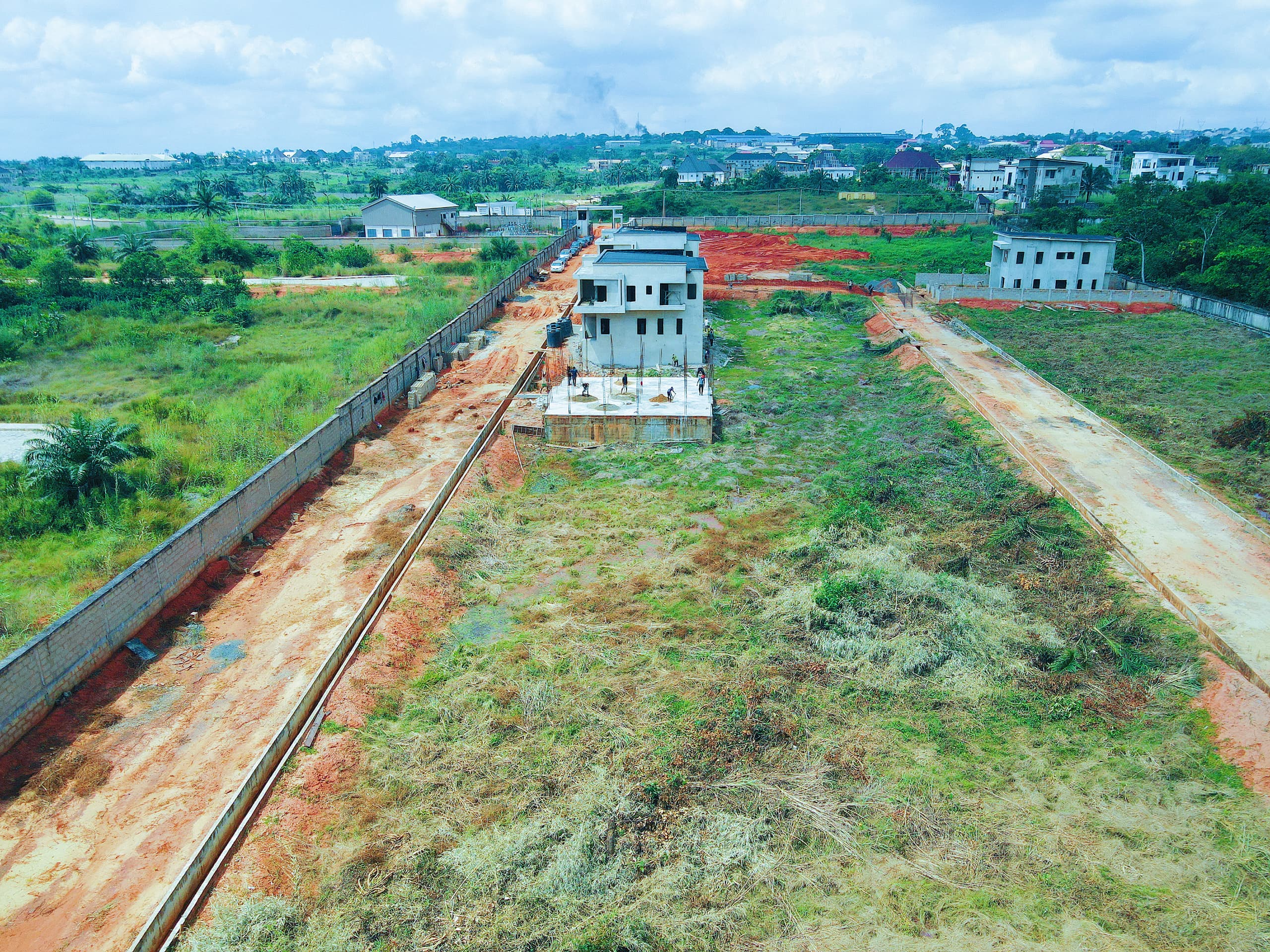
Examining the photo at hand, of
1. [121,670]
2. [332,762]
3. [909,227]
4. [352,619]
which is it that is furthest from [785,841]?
[909,227]

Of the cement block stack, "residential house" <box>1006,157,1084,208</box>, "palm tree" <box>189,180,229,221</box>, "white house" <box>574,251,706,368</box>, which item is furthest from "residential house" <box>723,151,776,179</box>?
the cement block stack

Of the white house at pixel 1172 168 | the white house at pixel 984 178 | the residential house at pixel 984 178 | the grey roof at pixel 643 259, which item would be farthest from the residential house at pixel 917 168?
the grey roof at pixel 643 259

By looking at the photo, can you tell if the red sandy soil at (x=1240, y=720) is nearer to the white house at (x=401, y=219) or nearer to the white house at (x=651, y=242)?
the white house at (x=651, y=242)

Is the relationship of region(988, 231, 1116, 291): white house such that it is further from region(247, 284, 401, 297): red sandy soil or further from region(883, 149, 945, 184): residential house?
region(883, 149, 945, 184): residential house

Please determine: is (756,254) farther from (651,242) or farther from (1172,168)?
(1172,168)

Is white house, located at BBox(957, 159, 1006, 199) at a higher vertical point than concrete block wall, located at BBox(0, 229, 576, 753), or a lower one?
higher

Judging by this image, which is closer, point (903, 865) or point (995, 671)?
point (903, 865)

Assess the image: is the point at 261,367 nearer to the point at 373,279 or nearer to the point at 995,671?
the point at 373,279
